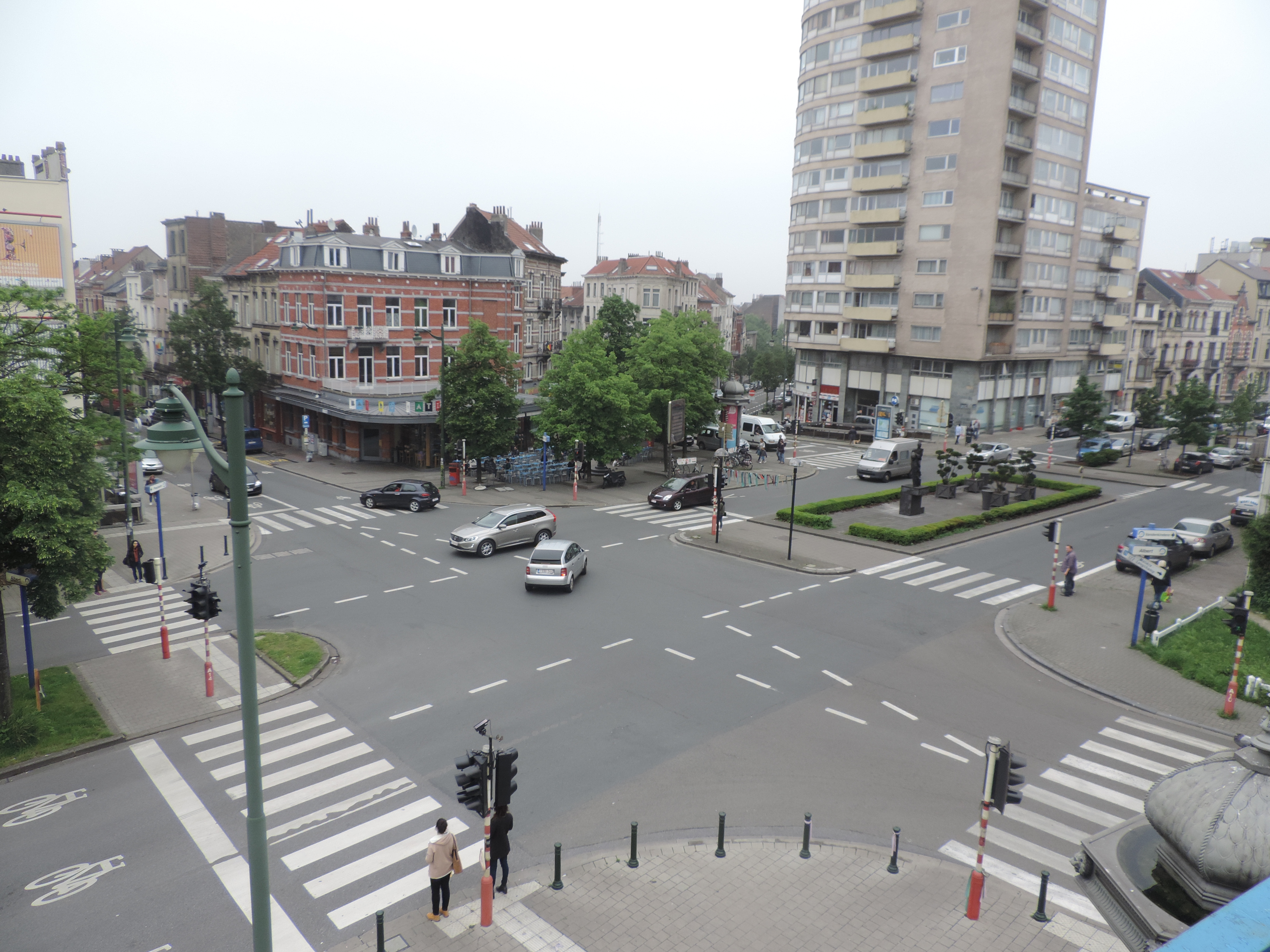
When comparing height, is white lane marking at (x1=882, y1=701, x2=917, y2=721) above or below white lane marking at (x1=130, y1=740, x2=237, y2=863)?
above

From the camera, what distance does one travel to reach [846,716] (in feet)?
53.8

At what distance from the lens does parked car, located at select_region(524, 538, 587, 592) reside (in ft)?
78.2

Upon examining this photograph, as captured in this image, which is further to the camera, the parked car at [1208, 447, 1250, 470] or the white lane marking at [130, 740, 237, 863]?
the parked car at [1208, 447, 1250, 470]

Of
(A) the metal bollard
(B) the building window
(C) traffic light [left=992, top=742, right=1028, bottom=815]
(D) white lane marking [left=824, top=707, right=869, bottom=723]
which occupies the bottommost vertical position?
(D) white lane marking [left=824, top=707, right=869, bottom=723]

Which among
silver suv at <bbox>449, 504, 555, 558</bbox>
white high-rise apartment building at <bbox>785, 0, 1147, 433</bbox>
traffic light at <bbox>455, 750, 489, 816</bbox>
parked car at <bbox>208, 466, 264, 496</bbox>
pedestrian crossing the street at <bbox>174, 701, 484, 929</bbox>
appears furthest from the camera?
white high-rise apartment building at <bbox>785, 0, 1147, 433</bbox>

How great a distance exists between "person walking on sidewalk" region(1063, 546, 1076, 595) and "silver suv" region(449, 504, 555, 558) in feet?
56.0

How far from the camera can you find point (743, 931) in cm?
1027

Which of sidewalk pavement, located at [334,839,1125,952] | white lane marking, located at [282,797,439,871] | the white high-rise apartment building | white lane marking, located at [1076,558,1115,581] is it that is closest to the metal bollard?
sidewalk pavement, located at [334,839,1125,952]

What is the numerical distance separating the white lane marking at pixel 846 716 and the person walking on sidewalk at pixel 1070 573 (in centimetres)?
1209

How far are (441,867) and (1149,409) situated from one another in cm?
5779

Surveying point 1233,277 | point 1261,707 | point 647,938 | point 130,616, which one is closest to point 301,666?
point 130,616

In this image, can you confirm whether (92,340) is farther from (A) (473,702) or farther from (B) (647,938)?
(B) (647,938)

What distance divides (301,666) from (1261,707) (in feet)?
68.0

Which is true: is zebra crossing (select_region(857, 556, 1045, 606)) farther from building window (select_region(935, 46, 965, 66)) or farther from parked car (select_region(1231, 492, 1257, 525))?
building window (select_region(935, 46, 965, 66))
